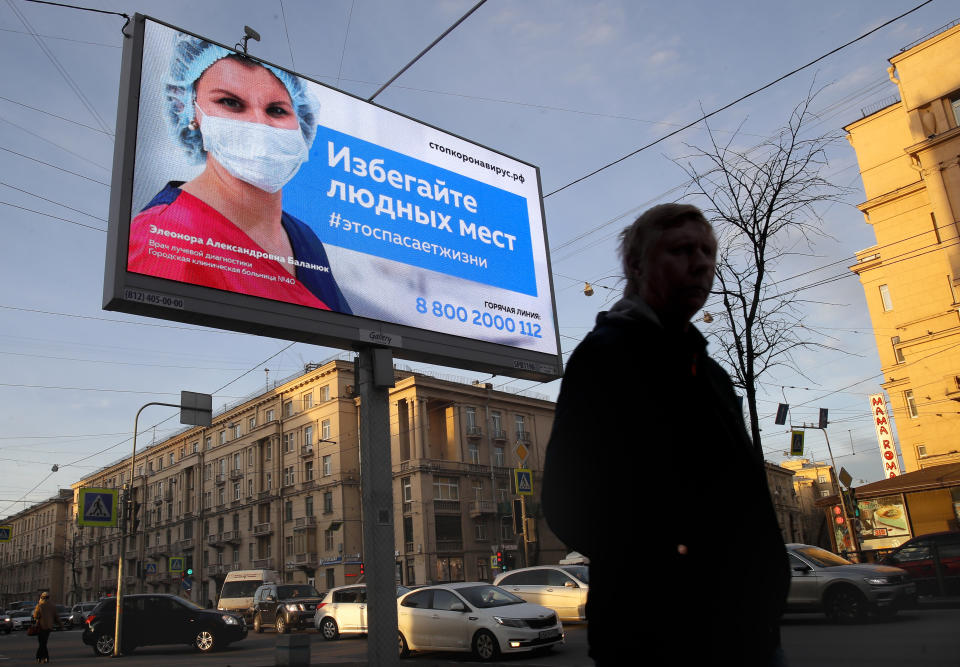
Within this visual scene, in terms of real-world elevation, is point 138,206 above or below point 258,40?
below

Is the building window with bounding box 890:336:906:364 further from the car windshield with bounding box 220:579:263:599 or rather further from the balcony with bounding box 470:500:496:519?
the car windshield with bounding box 220:579:263:599

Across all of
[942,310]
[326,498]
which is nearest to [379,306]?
[942,310]

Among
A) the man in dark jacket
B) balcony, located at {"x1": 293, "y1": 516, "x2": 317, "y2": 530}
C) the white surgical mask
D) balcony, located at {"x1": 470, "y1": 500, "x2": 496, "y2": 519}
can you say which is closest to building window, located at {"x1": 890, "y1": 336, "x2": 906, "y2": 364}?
balcony, located at {"x1": 470, "y1": 500, "x2": 496, "y2": 519}

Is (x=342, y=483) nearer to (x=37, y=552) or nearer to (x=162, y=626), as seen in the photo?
(x=162, y=626)

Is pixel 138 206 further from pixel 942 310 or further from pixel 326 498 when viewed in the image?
pixel 326 498

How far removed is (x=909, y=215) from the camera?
3609 centimetres

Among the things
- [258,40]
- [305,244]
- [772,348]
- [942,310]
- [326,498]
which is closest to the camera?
[305,244]

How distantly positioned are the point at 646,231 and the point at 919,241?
38942mm

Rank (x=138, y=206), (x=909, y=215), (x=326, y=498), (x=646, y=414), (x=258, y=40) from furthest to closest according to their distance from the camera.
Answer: (x=326, y=498), (x=909, y=215), (x=258, y=40), (x=138, y=206), (x=646, y=414)

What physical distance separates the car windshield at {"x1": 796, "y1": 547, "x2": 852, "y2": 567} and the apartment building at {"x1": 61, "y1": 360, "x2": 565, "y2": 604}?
35669 millimetres

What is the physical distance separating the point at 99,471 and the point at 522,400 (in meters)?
58.8

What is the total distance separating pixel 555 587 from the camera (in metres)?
18.1

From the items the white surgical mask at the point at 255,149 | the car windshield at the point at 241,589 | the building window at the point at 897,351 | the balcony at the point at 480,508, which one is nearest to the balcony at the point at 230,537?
the balcony at the point at 480,508

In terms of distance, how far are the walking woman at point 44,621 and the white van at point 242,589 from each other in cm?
1798
